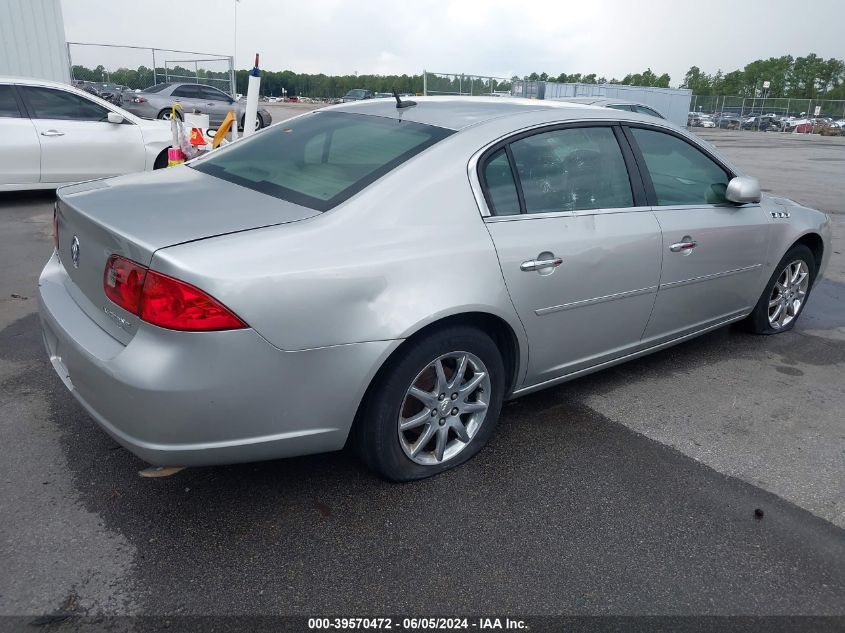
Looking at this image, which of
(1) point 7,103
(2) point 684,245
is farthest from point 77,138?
(2) point 684,245

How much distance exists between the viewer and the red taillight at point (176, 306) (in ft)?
7.35

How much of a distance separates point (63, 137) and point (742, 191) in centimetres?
783

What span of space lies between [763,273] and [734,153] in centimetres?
1999

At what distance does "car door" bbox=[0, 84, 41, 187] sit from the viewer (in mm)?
8141

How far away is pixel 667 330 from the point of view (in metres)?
3.94

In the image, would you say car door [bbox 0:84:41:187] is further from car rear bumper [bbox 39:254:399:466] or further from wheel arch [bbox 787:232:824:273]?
wheel arch [bbox 787:232:824:273]

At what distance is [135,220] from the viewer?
2553 mm

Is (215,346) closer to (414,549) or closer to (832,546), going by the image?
(414,549)

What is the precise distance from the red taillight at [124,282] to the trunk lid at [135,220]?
2cm

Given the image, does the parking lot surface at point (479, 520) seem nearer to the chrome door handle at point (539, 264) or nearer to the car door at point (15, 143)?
the chrome door handle at point (539, 264)

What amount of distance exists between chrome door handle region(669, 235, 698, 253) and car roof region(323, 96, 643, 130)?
2.34 ft

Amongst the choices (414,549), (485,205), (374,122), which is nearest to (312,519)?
(414,549)

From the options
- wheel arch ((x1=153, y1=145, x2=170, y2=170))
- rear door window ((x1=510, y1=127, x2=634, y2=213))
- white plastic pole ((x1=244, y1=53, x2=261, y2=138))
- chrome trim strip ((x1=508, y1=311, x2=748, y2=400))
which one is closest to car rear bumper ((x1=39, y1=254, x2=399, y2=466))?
chrome trim strip ((x1=508, y1=311, x2=748, y2=400))

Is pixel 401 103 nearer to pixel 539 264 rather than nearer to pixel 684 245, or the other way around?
pixel 539 264
